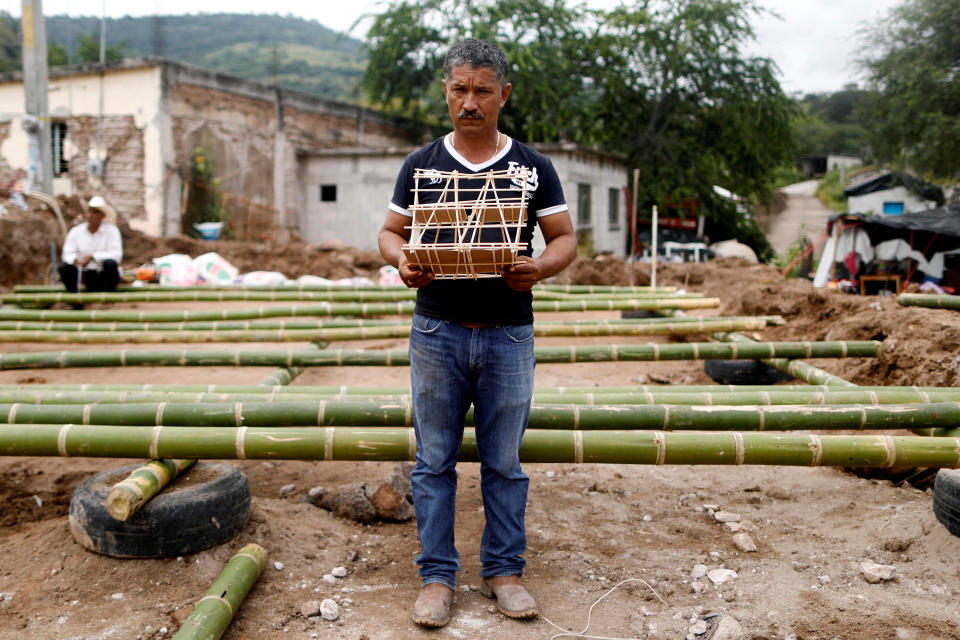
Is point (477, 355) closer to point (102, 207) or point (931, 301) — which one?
point (931, 301)

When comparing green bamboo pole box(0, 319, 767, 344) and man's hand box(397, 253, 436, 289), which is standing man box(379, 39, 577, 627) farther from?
green bamboo pole box(0, 319, 767, 344)

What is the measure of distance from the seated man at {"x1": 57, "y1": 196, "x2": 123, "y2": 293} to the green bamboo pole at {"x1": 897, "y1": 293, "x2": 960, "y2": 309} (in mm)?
7615

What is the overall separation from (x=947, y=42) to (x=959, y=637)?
20517mm

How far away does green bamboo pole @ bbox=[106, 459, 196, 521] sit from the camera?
2297 millimetres

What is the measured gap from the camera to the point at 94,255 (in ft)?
26.2

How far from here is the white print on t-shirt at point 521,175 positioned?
216cm

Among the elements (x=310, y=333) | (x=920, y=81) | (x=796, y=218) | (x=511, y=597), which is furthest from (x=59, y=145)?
(x=796, y=218)

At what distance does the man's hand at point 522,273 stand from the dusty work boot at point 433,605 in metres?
0.97

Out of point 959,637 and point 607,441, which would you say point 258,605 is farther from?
point 959,637

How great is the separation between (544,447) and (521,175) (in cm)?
101

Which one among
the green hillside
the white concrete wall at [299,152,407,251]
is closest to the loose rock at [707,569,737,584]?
the white concrete wall at [299,152,407,251]

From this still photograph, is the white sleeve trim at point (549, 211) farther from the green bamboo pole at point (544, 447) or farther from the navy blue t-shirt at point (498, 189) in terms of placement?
the green bamboo pole at point (544, 447)

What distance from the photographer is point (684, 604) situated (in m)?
2.37

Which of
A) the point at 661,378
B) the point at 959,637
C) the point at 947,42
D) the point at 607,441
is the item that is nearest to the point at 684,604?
the point at 607,441
